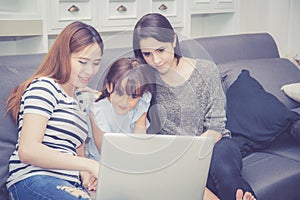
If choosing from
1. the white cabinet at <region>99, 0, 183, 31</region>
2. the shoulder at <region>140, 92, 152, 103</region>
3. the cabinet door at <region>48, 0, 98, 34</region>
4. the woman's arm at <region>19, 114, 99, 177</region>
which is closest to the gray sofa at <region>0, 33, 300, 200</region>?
the shoulder at <region>140, 92, 152, 103</region>

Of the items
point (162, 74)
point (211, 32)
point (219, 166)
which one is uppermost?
point (162, 74)

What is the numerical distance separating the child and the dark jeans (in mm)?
700

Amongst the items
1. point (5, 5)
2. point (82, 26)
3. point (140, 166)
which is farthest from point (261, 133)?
point (5, 5)

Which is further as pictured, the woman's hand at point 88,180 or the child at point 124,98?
the woman's hand at point 88,180

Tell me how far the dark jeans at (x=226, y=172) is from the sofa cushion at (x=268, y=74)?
573 millimetres

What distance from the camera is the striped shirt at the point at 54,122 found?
4.89 feet

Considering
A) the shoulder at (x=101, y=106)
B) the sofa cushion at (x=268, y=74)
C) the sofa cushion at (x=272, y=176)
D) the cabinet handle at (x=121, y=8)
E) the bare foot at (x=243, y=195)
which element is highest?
the cabinet handle at (x=121, y=8)

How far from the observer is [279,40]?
11.5ft

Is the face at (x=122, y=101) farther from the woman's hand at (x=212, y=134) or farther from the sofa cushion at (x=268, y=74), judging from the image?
the sofa cushion at (x=268, y=74)

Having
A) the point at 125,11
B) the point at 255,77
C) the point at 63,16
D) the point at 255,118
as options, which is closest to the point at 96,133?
the point at 255,118

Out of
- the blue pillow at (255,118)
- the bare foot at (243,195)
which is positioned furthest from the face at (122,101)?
the blue pillow at (255,118)

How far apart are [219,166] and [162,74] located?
27.8 inches

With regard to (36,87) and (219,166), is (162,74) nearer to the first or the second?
(36,87)

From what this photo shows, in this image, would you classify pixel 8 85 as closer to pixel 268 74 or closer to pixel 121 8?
pixel 121 8
